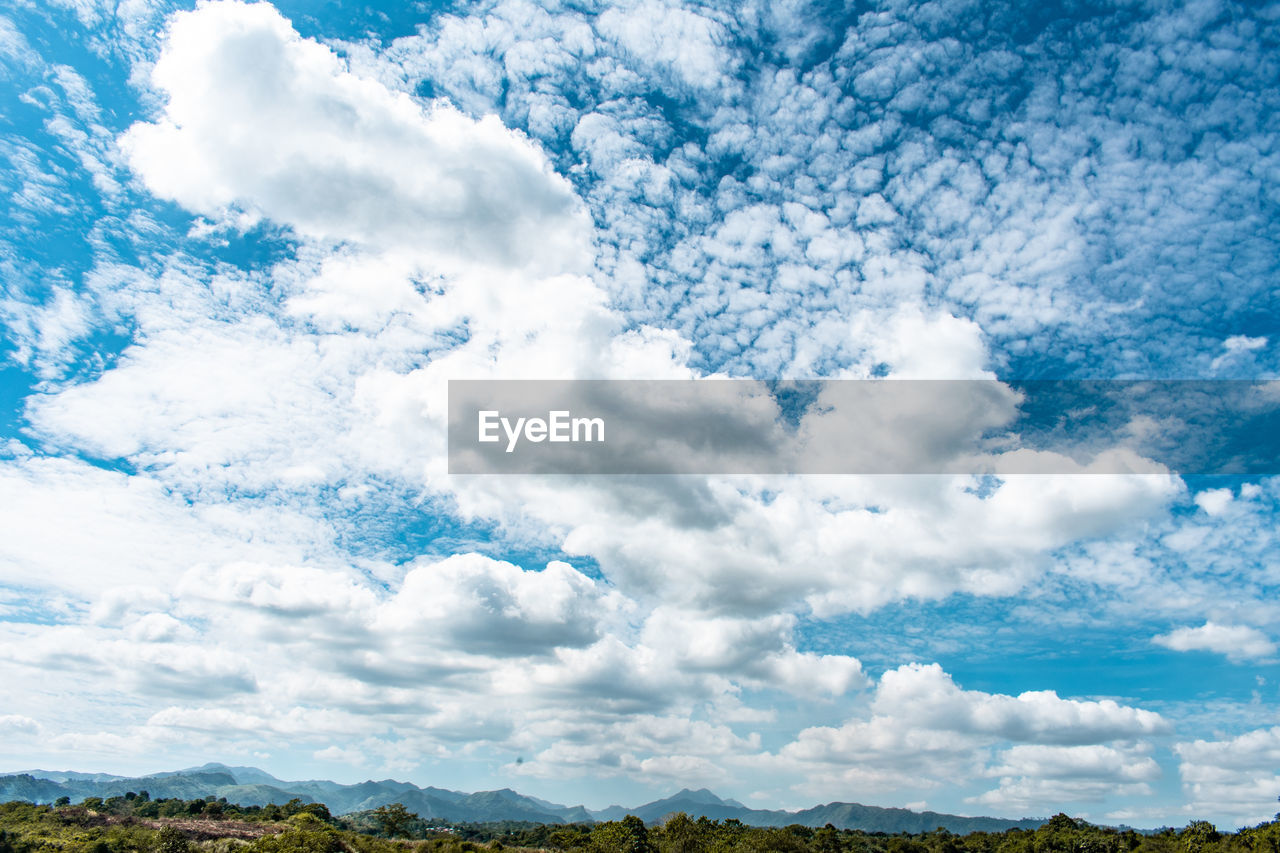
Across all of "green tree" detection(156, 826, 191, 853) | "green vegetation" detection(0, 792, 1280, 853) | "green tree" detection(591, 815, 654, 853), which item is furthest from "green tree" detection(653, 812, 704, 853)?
"green tree" detection(156, 826, 191, 853)

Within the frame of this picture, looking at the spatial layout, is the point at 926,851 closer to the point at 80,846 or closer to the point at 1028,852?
the point at 1028,852

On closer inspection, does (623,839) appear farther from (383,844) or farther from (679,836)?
(383,844)

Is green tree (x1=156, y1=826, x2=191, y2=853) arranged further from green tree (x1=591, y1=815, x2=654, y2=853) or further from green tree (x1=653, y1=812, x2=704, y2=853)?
green tree (x1=653, y1=812, x2=704, y2=853)

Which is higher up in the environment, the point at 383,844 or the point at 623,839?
the point at 623,839

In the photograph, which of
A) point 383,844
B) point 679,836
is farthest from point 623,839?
point 383,844

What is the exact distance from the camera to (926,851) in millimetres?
176625

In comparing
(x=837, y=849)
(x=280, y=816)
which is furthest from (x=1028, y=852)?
(x=280, y=816)

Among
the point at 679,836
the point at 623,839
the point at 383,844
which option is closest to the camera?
the point at 623,839

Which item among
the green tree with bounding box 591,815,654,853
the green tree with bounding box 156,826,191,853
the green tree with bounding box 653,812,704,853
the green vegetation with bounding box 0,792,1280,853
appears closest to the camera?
the green tree with bounding box 156,826,191,853

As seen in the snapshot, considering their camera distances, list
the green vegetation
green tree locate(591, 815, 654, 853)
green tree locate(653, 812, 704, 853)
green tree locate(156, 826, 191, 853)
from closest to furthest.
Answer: green tree locate(156, 826, 191, 853) → the green vegetation → green tree locate(591, 815, 654, 853) → green tree locate(653, 812, 704, 853)

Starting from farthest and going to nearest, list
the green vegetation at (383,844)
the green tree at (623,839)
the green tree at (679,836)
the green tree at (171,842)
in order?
the green tree at (679,836) → the green tree at (623,839) → the green vegetation at (383,844) → the green tree at (171,842)

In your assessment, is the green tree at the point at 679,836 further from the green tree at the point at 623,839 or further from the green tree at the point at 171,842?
the green tree at the point at 171,842

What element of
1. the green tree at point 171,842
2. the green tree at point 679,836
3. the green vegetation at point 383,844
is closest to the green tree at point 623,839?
the green vegetation at point 383,844

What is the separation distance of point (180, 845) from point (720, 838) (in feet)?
268
